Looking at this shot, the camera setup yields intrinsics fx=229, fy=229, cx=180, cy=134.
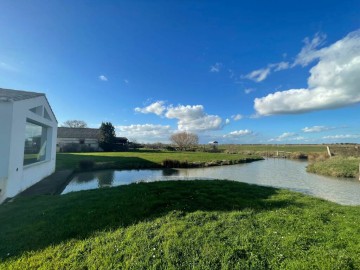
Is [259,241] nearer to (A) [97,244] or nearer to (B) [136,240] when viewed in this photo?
(B) [136,240]

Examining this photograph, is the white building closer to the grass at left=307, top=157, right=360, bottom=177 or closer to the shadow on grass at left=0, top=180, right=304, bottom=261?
the shadow on grass at left=0, top=180, right=304, bottom=261

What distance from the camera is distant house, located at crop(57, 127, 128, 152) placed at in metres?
40.2

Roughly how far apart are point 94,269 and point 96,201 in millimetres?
3336

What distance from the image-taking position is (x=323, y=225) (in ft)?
15.3

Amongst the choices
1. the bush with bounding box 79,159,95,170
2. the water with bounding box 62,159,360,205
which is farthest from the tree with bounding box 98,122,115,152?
the water with bounding box 62,159,360,205

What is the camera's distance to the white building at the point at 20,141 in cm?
717

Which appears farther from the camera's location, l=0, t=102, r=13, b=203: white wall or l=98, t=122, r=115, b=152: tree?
l=98, t=122, r=115, b=152: tree

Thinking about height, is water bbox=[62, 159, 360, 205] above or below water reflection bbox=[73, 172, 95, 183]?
above

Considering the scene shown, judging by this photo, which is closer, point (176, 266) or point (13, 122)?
point (176, 266)

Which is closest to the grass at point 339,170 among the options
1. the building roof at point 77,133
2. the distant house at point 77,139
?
the distant house at point 77,139

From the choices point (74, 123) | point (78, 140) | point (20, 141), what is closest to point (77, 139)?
point (78, 140)

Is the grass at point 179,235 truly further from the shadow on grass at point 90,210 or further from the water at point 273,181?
the water at point 273,181

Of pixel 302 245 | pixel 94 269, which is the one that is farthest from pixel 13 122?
pixel 302 245

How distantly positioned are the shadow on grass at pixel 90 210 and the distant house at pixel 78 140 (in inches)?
1403
